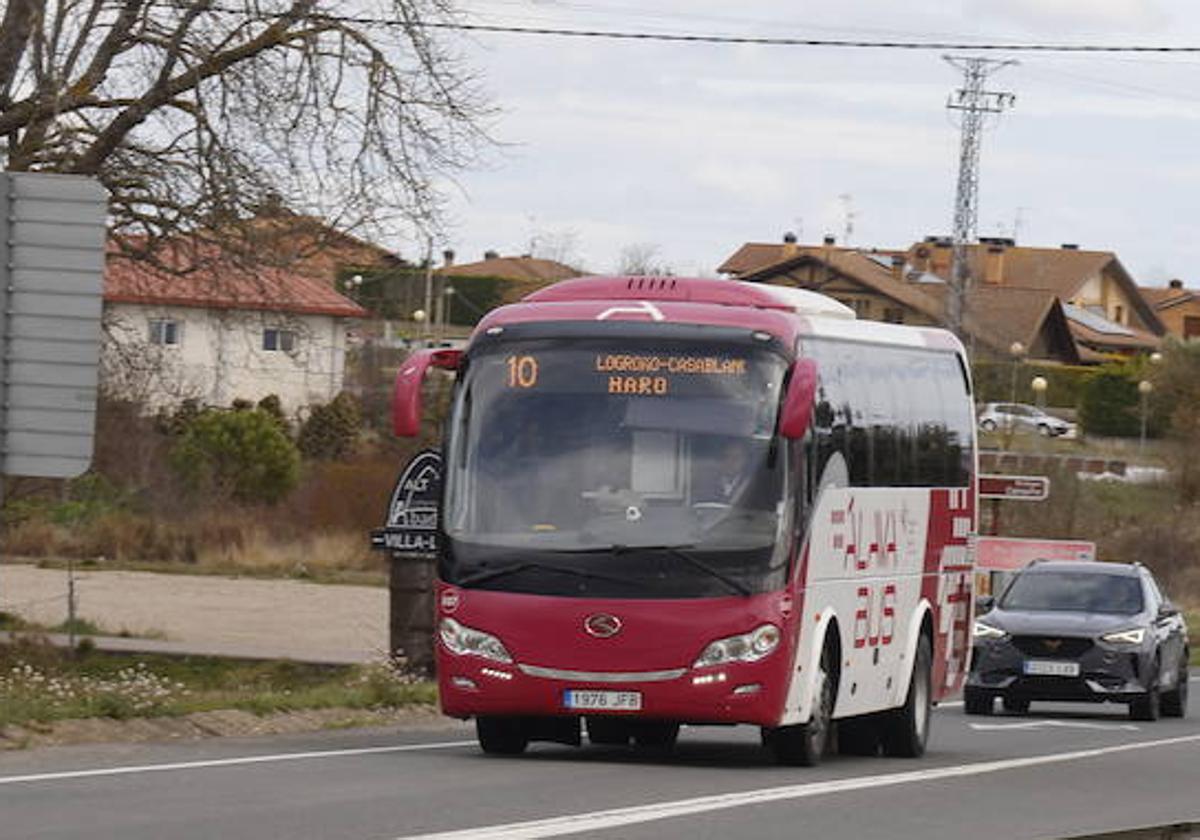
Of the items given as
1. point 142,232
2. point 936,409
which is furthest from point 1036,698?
point 142,232

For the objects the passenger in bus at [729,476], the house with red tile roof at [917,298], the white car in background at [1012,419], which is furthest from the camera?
the house with red tile roof at [917,298]

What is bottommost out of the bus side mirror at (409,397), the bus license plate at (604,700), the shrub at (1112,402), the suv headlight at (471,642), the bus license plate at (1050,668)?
the bus license plate at (1050,668)

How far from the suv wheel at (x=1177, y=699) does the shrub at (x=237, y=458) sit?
3147 cm

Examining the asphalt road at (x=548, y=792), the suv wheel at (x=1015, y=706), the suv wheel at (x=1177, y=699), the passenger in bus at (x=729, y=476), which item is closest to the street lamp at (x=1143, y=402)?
the suv wheel at (x=1177, y=699)

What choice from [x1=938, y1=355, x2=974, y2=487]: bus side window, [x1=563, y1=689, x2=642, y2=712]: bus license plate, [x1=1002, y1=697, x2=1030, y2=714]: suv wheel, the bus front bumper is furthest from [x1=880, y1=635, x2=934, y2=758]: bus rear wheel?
[x1=1002, y1=697, x2=1030, y2=714]: suv wheel

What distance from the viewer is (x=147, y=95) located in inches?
1198

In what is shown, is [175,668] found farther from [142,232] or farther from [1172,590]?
[1172,590]

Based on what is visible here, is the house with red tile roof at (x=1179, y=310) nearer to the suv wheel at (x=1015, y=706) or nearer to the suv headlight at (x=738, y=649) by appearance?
the suv wheel at (x=1015, y=706)

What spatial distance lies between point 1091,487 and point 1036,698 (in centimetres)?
4848

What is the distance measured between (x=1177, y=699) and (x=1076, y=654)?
1977mm

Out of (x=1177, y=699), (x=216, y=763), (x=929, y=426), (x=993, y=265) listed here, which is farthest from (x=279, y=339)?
(x=993, y=265)

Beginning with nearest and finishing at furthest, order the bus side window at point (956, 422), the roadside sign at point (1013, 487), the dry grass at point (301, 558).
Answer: the bus side window at point (956, 422), the roadside sign at point (1013, 487), the dry grass at point (301, 558)

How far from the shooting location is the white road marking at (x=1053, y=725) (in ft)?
89.9

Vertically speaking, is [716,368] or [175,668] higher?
[716,368]
